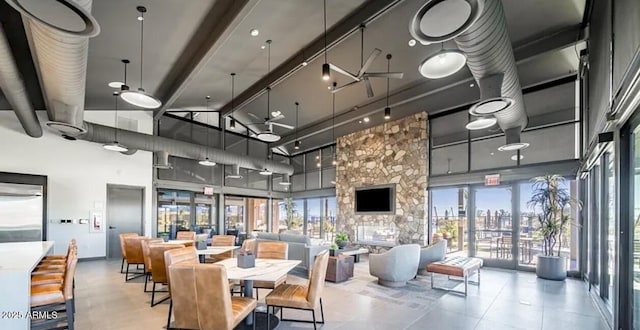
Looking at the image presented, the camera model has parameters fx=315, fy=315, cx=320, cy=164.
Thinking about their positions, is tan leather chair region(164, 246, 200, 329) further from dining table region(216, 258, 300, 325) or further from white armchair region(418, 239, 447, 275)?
white armchair region(418, 239, 447, 275)

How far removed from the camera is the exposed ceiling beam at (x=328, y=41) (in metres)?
4.68

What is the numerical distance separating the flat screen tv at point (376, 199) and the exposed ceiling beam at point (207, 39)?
5989 millimetres

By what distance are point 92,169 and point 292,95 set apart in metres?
5.65

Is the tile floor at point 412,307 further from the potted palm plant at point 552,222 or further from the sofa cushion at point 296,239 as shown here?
the sofa cushion at point 296,239

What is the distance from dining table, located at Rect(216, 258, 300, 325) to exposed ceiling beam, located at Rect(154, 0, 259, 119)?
3.18m

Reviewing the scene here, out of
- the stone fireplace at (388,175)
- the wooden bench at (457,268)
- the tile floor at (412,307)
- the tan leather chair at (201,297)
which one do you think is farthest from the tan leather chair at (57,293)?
the stone fireplace at (388,175)

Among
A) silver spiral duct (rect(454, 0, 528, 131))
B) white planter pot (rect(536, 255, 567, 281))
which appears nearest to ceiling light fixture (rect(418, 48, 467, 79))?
silver spiral duct (rect(454, 0, 528, 131))

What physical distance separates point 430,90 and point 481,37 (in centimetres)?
371

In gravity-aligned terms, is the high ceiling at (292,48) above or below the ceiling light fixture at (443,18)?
above

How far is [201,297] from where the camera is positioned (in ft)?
8.90

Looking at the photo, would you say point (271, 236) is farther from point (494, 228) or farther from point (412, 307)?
point (494, 228)

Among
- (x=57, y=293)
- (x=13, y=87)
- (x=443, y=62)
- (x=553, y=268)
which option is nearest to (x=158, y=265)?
(x=57, y=293)

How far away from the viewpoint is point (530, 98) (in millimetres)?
7055

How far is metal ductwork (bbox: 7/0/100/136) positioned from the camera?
224cm
